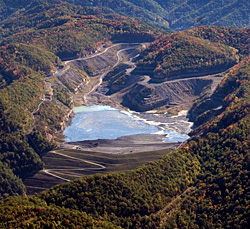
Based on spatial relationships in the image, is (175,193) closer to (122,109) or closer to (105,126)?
(105,126)

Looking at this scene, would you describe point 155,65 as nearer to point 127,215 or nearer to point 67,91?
point 67,91

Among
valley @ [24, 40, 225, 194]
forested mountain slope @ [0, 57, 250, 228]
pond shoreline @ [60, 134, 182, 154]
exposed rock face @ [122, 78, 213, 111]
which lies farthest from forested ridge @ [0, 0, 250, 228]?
pond shoreline @ [60, 134, 182, 154]

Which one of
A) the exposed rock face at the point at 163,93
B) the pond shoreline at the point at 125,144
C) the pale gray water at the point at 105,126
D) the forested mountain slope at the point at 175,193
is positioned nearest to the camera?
the forested mountain slope at the point at 175,193

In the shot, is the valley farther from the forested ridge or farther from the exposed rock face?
the forested ridge

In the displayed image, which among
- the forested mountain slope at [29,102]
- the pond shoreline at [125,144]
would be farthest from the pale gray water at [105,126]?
the pond shoreline at [125,144]

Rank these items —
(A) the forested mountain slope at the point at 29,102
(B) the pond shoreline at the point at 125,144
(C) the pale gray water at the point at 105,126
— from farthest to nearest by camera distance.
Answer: (C) the pale gray water at the point at 105,126 < (B) the pond shoreline at the point at 125,144 < (A) the forested mountain slope at the point at 29,102

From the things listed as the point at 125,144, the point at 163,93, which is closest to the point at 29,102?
the point at 125,144

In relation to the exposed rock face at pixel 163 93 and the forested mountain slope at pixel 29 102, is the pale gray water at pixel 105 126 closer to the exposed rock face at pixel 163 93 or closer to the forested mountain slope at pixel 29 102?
the forested mountain slope at pixel 29 102
